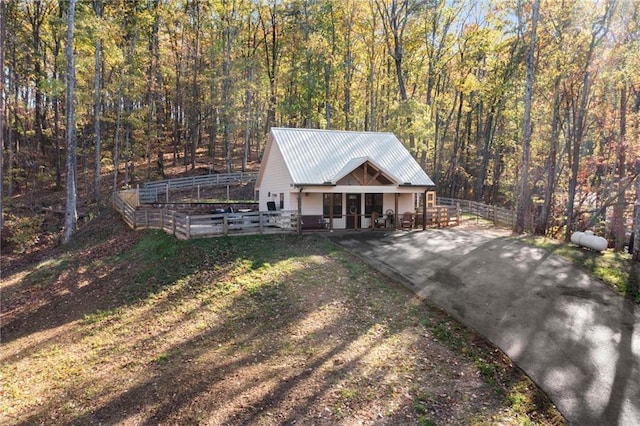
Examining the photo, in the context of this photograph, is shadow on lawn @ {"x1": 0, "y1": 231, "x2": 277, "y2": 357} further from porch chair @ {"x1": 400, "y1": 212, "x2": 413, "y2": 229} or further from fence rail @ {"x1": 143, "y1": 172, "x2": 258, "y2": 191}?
fence rail @ {"x1": 143, "y1": 172, "x2": 258, "y2": 191}

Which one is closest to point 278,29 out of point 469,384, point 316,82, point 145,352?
point 316,82

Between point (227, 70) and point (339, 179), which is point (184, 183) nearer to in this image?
point (227, 70)

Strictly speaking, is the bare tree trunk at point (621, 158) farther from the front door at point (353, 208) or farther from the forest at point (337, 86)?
the front door at point (353, 208)

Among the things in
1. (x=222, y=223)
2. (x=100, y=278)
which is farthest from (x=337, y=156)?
(x=100, y=278)

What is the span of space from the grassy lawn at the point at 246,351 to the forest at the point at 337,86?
9591 millimetres

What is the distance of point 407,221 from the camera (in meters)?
18.4

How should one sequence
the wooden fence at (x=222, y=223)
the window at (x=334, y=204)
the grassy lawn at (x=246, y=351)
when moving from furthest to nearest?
the window at (x=334, y=204) < the wooden fence at (x=222, y=223) < the grassy lawn at (x=246, y=351)

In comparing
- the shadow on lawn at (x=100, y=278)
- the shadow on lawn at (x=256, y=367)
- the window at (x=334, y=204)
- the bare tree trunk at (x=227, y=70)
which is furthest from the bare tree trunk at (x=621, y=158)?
the bare tree trunk at (x=227, y=70)

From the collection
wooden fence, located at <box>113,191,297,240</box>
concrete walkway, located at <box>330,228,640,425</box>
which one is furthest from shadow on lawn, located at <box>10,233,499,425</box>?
wooden fence, located at <box>113,191,297,240</box>

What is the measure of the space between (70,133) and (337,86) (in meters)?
21.6

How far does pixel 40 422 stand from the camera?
6.11m

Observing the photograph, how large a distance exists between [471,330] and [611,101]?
21.2 meters

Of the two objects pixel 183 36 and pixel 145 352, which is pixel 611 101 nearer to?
pixel 145 352

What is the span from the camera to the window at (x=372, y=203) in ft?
60.6
